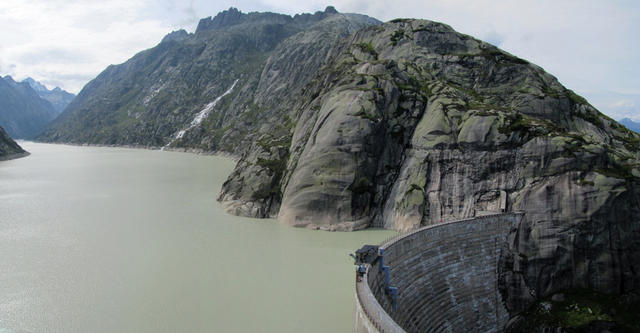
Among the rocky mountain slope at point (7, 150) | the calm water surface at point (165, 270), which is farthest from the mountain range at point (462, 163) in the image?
the rocky mountain slope at point (7, 150)

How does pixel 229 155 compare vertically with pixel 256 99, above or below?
below

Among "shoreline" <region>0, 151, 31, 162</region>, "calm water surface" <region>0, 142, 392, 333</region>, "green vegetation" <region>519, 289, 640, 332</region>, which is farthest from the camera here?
"shoreline" <region>0, 151, 31, 162</region>

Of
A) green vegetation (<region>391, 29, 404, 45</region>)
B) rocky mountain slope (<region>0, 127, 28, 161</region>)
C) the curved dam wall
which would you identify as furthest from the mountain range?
rocky mountain slope (<region>0, 127, 28, 161</region>)

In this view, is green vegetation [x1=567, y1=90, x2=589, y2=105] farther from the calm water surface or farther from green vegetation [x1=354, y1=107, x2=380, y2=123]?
the calm water surface

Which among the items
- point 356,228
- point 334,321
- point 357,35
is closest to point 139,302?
point 334,321

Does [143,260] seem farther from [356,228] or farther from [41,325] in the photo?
[356,228]

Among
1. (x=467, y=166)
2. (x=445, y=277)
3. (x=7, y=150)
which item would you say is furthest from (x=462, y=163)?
(x=7, y=150)

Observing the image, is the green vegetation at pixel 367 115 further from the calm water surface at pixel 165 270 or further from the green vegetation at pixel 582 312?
the green vegetation at pixel 582 312
